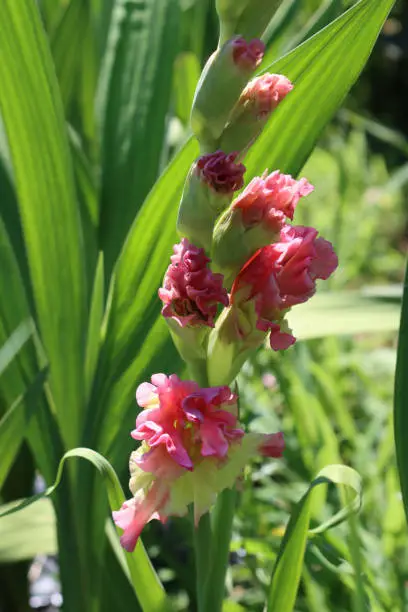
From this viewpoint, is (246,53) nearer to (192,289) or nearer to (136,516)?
(192,289)

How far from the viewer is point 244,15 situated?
1.38ft

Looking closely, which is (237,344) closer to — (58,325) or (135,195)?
(58,325)

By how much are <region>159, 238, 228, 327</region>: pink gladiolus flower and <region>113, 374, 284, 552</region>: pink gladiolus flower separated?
0.10 feet

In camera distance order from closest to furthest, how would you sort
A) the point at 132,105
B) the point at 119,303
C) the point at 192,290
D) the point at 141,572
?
the point at 192,290
the point at 141,572
the point at 119,303
the point at 132,105

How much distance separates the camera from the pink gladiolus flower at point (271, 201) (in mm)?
398

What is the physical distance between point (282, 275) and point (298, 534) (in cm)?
16

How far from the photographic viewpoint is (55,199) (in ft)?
2.13

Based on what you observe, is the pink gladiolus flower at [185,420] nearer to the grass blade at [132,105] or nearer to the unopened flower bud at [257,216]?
the unopened flower bud at [257,216]

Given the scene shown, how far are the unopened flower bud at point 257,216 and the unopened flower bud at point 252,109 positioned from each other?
24 millimetres

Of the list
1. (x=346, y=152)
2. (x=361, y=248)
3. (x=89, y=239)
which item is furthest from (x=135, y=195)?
(x=346, y=152)

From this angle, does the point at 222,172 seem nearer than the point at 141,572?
Yes

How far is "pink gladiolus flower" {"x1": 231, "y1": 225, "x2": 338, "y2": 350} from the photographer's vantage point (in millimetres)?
395

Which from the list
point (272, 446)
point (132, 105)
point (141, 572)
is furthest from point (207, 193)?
point (132, 105)

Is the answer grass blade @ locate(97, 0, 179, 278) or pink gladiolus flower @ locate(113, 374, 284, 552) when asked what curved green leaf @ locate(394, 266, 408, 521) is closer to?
pink gladiolus flower @ locate(113, 374, 284, 552)
